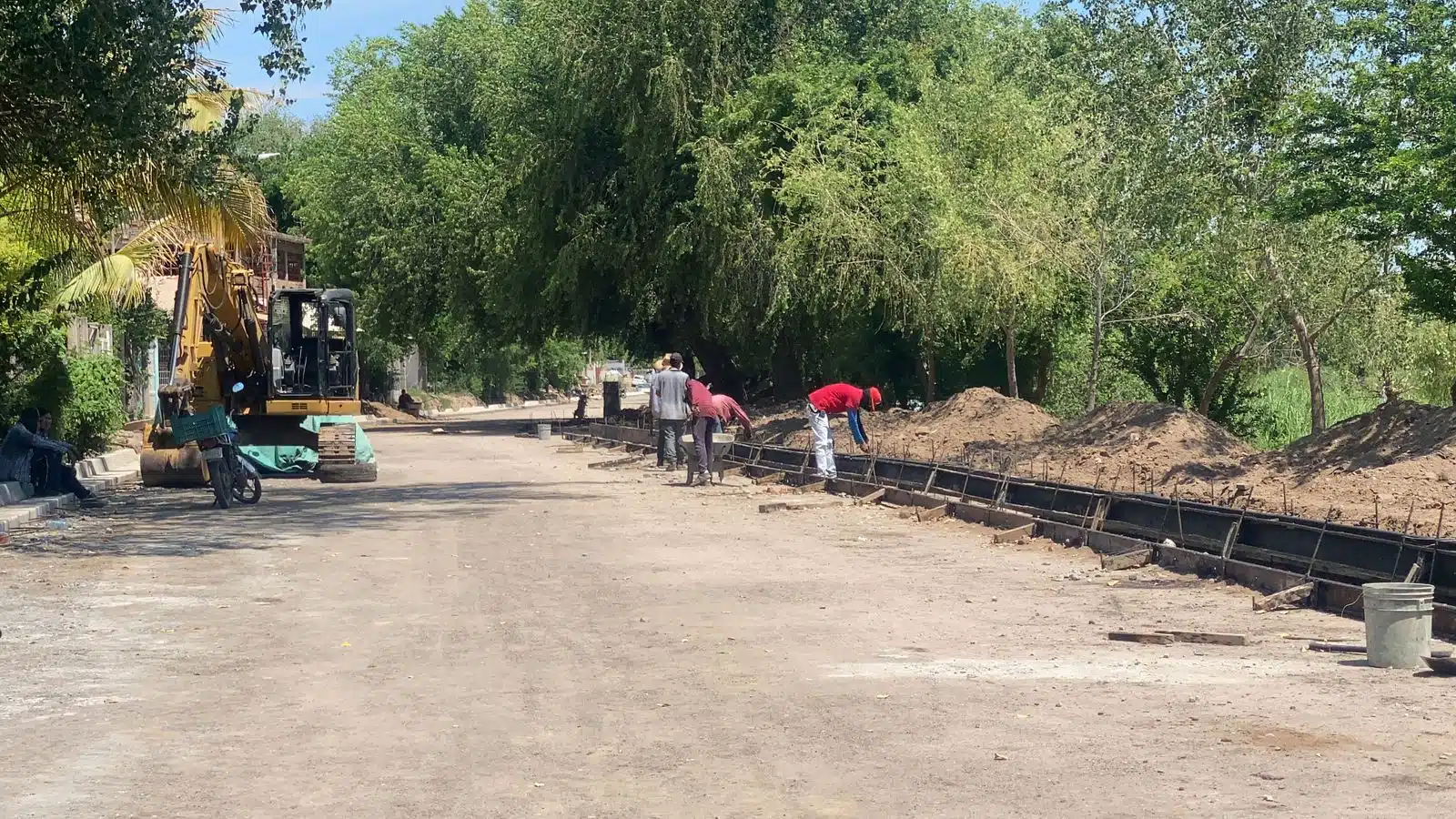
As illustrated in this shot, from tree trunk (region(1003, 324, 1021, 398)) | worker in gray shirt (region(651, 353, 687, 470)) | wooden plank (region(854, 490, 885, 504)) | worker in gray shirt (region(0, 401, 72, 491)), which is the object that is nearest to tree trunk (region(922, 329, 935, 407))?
tree trunk (region(1003, 324, 1021, 398))

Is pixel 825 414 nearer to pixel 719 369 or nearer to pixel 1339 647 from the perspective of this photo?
pixel 1339 647

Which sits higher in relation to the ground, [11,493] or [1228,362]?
[1228,362]

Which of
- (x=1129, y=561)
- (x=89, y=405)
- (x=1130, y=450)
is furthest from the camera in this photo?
(x=89, y=405)

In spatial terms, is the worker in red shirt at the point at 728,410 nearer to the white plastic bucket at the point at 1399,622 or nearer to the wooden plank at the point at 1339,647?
the wooden plank at the point at 1339,647

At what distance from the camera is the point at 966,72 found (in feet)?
117

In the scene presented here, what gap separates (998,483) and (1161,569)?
5449 millimetres

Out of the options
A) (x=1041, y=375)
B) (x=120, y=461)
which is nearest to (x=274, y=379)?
(x=120, y=461)

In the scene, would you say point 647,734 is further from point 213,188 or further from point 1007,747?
point 213,188

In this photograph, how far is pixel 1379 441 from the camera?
19.8 m

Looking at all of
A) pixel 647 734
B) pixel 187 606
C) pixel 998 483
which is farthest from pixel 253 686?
pixel 998 483

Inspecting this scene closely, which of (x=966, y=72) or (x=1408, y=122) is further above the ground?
(x=966, y=72)

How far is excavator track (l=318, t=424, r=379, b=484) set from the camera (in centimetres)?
2773

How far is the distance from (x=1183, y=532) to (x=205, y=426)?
43.2 ft

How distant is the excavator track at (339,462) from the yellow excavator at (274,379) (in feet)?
0.05
